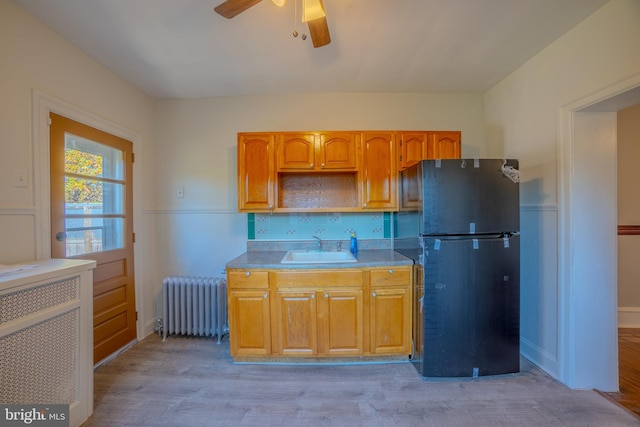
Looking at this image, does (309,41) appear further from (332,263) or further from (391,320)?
(391,320)

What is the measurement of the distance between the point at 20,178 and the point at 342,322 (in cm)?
244

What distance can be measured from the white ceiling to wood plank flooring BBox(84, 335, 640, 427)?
2.59 metres

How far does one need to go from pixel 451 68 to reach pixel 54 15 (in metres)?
3.02

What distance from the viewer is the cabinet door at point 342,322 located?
201 centimetres

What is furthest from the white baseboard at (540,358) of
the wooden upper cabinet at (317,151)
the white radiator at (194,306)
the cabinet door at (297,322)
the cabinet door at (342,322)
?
the white radiator at (194,306)

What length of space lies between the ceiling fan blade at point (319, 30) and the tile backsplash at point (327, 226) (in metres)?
1.54

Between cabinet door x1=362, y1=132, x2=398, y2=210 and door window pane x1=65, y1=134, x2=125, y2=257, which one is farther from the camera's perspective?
cabinet door x1=362, y1=132, x2=398, y2=210

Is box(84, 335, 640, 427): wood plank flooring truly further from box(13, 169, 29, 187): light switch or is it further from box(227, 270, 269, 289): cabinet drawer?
box(13, 169, 29, 187): light switch

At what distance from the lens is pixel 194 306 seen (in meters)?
2.41

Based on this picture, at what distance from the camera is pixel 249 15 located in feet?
5.17

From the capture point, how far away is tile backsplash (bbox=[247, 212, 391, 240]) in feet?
8.59

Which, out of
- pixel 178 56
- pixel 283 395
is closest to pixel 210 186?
pixel 178 56

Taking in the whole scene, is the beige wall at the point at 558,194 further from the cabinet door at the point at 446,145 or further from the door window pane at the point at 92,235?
the door window pane at the point at 92,235

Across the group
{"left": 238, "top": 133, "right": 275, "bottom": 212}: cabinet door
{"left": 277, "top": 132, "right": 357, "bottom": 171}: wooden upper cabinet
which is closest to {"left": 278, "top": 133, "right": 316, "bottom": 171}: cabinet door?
{"left": 277, "top": 132, "right": 357, "bottom": 171}: wooden upper cabinet
